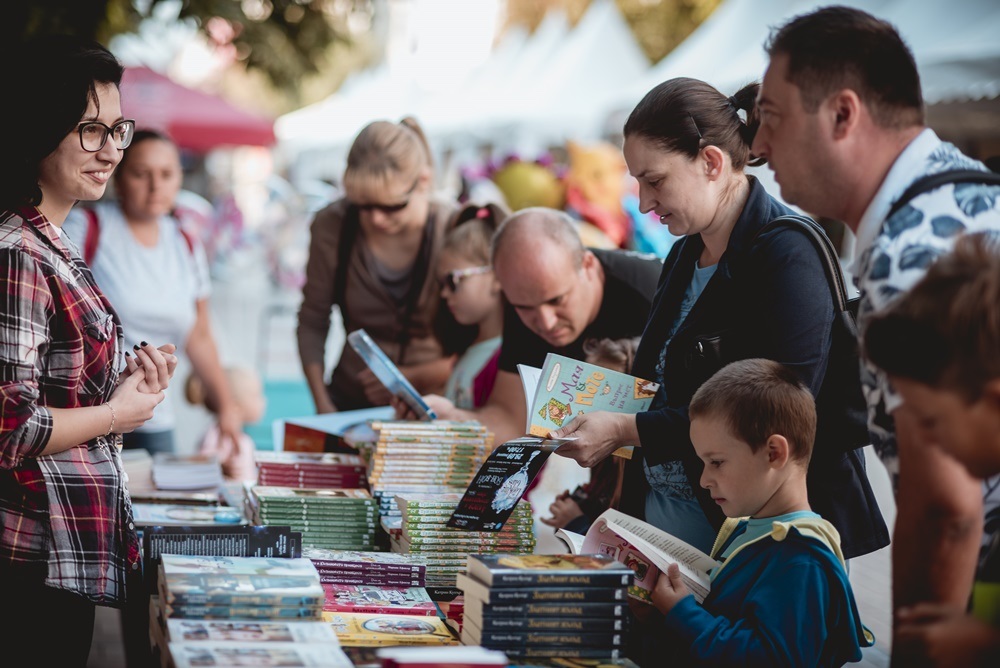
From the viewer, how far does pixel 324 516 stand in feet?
9.24

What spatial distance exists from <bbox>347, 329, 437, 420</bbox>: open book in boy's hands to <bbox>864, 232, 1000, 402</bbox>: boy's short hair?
1898mm

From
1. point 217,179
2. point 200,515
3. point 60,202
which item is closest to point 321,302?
point 200,515

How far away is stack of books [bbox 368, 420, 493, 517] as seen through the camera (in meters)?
3.02

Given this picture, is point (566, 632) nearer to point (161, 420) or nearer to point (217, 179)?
point (161, 420)

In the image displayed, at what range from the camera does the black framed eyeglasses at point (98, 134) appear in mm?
2336

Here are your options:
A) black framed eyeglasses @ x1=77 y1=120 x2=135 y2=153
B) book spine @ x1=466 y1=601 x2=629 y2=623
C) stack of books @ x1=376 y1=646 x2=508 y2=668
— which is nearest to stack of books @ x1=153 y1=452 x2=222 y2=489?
black framed eyeglasses @ x1=77 y1=120 x2=135 y2=153

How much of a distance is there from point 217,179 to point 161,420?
25.6m

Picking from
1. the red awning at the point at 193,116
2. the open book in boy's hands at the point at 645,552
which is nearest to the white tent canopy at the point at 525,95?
the red awning at the point at 193,116

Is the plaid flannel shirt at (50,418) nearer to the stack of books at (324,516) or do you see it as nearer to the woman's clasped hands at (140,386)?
the woman's clasped hands at (140,386)

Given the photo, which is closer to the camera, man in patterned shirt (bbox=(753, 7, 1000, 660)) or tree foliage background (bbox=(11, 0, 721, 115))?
man in patterned shirt (bbox=(753, 7, 1000, 660))

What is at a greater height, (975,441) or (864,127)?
(864,127)

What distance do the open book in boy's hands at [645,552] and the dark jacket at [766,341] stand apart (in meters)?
0.17

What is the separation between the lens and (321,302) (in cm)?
427

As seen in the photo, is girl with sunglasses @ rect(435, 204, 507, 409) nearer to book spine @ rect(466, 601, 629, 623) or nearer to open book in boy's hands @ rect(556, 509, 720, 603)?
open book in boy's hands @ rect(556, 509, 720, 603)
